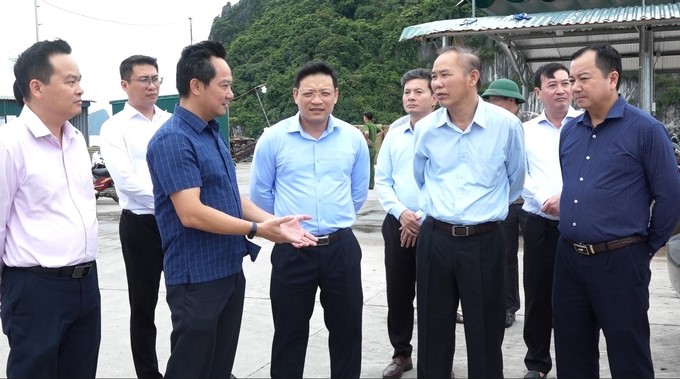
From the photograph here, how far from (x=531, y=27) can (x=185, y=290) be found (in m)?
7.22

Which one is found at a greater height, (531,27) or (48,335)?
(531,27)

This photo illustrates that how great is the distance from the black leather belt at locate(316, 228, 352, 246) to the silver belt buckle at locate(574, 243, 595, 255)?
3.85 feet

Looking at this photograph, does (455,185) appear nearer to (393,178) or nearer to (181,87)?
(393,178)

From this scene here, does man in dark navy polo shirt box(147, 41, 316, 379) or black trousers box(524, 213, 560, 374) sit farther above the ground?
man in dark navy polo shirt box(147, 41, 316, 379)

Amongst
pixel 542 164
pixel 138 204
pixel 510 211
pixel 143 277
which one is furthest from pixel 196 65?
pixel 510 211

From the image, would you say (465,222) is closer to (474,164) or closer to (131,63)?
(474,164)

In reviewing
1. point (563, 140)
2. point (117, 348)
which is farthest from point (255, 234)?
point (117, 348)

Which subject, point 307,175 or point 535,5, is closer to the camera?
point 307,175

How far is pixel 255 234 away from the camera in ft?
9.68

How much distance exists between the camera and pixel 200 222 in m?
2.85

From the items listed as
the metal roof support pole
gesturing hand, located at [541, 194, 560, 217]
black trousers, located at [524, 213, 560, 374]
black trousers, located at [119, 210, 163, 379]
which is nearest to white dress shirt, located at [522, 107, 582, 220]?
black trousers, located at [524, 213, 560, 374]

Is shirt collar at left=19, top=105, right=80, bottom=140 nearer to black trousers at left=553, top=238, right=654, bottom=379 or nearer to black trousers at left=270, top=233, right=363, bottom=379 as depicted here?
black trousers at left=270, top=233, right=363, bottom=379

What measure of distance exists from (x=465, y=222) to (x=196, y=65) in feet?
4.95

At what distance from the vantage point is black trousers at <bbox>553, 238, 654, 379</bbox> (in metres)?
3.39
